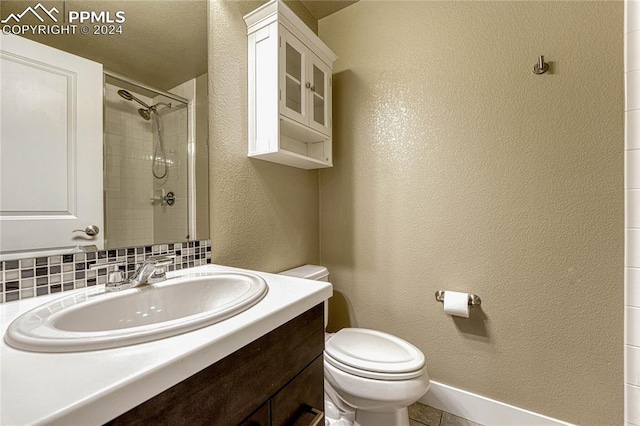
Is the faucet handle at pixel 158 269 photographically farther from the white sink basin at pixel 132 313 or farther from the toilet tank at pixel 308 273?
the toilet tank at pixel 308 273

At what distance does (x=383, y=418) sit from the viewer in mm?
1139

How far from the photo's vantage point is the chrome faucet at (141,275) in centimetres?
73

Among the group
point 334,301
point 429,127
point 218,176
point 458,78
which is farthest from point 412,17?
point 334,301

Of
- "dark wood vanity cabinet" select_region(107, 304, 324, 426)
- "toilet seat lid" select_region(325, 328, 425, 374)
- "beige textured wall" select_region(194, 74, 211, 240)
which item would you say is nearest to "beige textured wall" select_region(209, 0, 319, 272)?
"beige textured wall" select_region(194, 74, 211, 240)

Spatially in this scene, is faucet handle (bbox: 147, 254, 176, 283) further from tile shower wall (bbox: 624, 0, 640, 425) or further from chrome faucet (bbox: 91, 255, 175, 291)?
tile shower wall (bbox: 624, 0, 640, 425)

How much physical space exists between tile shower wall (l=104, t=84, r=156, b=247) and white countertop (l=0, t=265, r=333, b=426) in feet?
1.12

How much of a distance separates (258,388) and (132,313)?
1.37ft

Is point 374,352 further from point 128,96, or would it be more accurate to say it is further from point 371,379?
point 128,96

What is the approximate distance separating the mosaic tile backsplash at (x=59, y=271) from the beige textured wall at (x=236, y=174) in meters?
0.30

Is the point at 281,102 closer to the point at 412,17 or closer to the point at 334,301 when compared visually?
the point at 412,17

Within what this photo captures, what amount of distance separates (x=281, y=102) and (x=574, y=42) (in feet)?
4.21

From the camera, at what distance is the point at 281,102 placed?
120 cm

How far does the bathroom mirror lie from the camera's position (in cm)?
76

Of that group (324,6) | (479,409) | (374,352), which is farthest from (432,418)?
(324,6)
